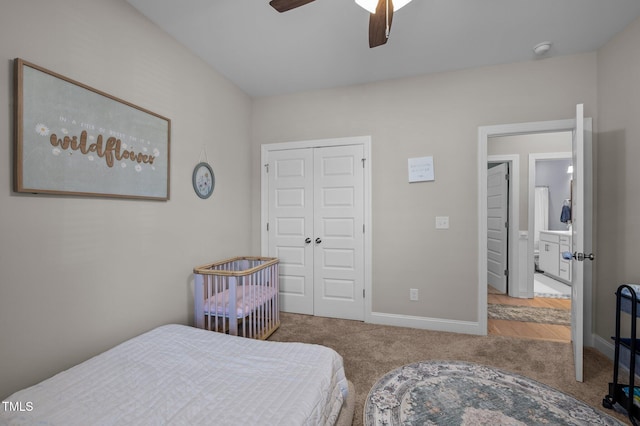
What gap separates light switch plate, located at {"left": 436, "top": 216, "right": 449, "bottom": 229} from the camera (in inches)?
109

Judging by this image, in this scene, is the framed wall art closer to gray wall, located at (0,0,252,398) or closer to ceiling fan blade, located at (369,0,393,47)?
gray wall, located at (0,0,252,398)

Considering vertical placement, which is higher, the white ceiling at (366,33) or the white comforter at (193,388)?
the white ceiling at (366,33)

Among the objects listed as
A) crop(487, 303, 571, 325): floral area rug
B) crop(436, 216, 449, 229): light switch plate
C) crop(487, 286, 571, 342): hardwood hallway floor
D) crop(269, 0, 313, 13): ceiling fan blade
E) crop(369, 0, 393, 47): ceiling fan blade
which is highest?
crop(269, 0, 313, 13): ceiling fan blade

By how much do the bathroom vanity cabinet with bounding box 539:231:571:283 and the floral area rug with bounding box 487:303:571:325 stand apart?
1.62m

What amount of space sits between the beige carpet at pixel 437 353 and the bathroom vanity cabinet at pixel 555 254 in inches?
111

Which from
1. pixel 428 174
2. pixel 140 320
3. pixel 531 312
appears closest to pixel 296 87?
pixel 428 174

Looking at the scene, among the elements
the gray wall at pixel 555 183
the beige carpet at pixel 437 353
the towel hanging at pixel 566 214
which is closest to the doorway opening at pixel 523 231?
the beige carpet at pixel 437 353

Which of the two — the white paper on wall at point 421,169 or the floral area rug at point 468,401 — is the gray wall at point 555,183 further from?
the floral area rug at point 468,401

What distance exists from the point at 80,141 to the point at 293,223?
2064 millimetres

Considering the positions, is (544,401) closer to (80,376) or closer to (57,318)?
(80,376)

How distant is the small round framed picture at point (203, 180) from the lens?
2.46m

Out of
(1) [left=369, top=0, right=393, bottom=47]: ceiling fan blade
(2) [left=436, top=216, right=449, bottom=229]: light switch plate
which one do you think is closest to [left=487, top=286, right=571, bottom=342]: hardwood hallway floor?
(2) [left=436, top=216, right=449, bottom=229]: light switch plate

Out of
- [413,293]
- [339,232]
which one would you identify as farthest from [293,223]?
[413,293]

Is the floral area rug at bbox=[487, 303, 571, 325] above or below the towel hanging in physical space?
below
